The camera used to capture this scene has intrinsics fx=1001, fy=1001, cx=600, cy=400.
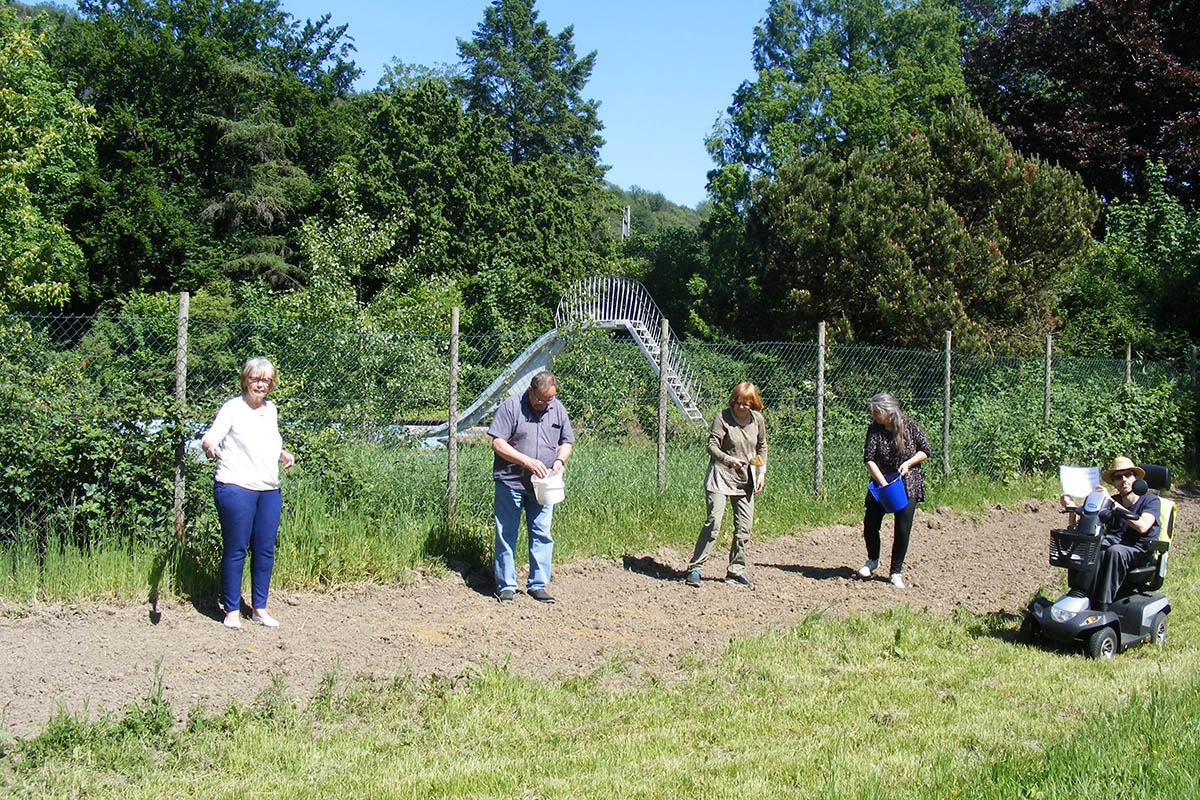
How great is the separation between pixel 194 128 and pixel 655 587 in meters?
33.5

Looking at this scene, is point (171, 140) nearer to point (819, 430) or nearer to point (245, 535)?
point (819, 430)

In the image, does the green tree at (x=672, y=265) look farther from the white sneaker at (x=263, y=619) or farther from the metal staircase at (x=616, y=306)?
the white sneaker at (x=263, y=619)

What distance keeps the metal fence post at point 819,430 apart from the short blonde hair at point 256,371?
603 cm

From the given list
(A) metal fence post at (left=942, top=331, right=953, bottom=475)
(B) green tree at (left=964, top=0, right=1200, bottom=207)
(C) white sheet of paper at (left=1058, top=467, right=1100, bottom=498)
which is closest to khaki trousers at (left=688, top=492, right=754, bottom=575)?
(C) white sheet of paper at (left=1058, top=467, right=1100, bottom=498)

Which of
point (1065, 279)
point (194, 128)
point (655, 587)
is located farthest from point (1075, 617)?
point (194, 128)

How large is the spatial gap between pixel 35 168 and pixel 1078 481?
27.0m

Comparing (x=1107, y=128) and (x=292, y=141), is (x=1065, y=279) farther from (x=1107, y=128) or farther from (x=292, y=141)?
(x=292, y=141)

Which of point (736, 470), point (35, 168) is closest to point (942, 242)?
point (736, 470)

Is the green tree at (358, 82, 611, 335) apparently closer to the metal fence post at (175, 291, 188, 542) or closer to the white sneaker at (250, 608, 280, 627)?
the metal fence post at (175, 291, 188, 542)

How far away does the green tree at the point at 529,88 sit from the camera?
45031mm

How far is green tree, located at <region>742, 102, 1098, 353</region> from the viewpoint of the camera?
17.7m

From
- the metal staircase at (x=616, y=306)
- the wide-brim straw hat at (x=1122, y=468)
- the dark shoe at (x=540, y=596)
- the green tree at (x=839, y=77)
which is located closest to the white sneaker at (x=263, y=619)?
the dark shoe at (x=540, y=596)

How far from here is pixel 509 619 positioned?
6.58m

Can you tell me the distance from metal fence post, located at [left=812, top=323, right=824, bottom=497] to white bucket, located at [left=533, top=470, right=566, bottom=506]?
170 inches
